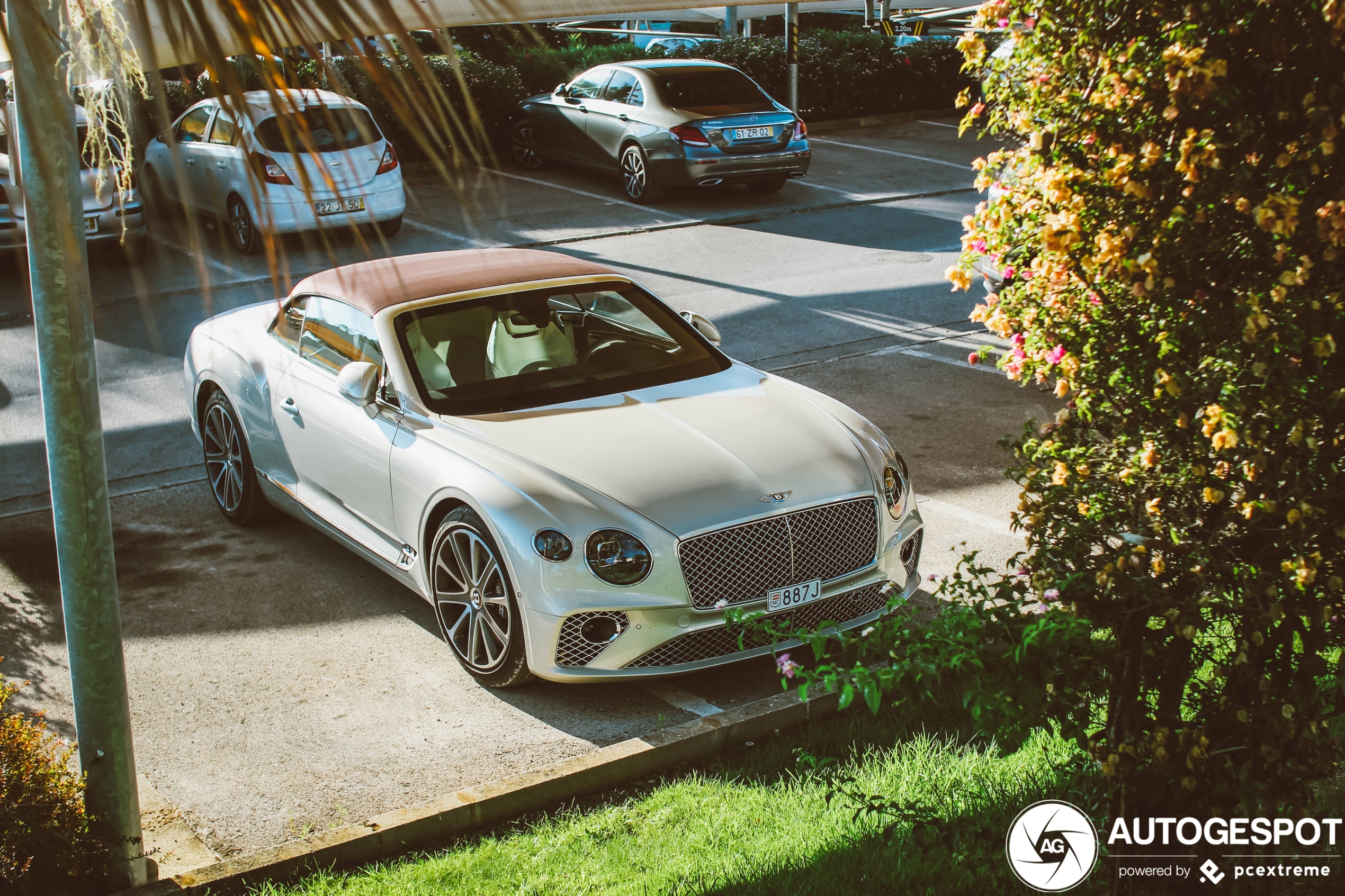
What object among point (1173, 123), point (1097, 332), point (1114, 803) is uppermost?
point (1173, 123)

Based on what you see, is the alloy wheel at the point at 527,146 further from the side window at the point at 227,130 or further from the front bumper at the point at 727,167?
the side window at the point at 227,130

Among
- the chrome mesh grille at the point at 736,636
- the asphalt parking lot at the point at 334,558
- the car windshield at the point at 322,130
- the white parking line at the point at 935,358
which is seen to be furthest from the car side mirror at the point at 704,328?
the car windshield at the point at 322,130

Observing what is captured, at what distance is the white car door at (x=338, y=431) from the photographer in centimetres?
576

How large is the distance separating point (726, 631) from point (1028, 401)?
5003 mm

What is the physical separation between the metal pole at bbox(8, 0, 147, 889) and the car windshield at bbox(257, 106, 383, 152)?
133 centimetres

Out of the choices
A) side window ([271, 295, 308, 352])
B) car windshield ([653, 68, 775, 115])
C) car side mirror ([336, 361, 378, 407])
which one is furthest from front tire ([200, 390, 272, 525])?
car windshield ([653, 68, 775, 115])

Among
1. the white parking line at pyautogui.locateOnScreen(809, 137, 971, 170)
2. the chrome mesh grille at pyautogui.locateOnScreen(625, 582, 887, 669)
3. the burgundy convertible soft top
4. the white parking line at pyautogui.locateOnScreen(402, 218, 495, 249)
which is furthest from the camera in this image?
the white parking line at pyautogui.locateOnScreen(809, 137, 971, 170)

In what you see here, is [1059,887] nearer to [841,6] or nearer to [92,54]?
[92,54]

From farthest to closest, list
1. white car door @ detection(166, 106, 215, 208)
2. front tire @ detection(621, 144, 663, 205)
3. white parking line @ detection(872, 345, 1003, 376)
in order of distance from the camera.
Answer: front tire @ detection(621, 144, 663, 205) → white parking line @ detection(872, 345, 1003, 376) → white car door @ detection(166, 106, 215, 208)

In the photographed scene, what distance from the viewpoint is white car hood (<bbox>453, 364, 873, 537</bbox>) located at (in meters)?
4.96

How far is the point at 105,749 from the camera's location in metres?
3.74

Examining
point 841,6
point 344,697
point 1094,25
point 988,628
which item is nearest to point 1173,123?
point 1094,25

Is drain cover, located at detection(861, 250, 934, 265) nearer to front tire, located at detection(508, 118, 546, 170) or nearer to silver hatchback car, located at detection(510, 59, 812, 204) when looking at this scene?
silver hatchback car, located at detection(510, 59, 812, 204)

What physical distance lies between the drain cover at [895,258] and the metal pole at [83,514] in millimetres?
10959
